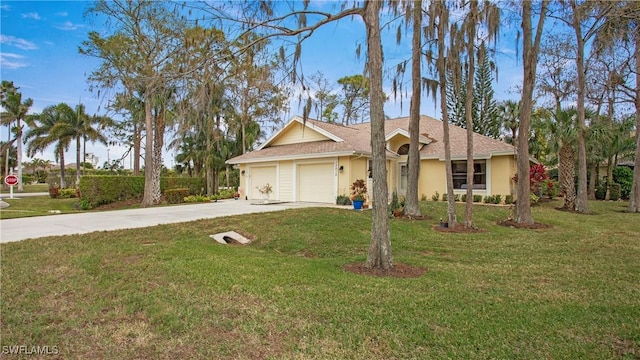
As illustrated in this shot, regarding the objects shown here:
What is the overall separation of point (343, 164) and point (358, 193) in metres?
1.73

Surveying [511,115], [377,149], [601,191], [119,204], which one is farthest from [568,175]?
[119,204]

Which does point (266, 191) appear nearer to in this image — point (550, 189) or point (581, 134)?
point (581, 134)

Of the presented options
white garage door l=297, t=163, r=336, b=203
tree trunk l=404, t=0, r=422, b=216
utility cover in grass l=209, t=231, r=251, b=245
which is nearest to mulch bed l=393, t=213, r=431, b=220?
tree trunk l=404, t=0, r=422, b=216

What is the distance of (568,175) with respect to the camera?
1609 cm

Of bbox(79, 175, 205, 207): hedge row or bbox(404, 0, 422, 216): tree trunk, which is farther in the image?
bbox(79, 175, 205, 207): hedge row

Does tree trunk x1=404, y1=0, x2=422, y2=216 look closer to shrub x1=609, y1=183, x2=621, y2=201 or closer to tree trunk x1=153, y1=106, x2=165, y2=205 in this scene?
tree trunk x1=153, y1=106, x2=165, y2=205

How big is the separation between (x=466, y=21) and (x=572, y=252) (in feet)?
20.4

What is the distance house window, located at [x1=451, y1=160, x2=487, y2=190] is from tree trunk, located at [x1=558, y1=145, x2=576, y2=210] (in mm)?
3463

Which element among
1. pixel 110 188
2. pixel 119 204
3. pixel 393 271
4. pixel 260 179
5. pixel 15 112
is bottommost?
pixel 393 271

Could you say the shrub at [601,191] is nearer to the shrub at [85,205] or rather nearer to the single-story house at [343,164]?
the single-story house at [343,164]

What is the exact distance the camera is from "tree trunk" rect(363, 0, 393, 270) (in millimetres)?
5527

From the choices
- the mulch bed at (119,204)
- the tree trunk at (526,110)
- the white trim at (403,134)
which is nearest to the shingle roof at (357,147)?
the white trim at (403,134)

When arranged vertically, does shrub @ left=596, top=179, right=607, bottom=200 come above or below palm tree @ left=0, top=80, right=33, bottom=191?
below

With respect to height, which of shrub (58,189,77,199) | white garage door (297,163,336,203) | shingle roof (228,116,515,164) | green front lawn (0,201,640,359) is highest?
shingle roof (228,116,515,164)
